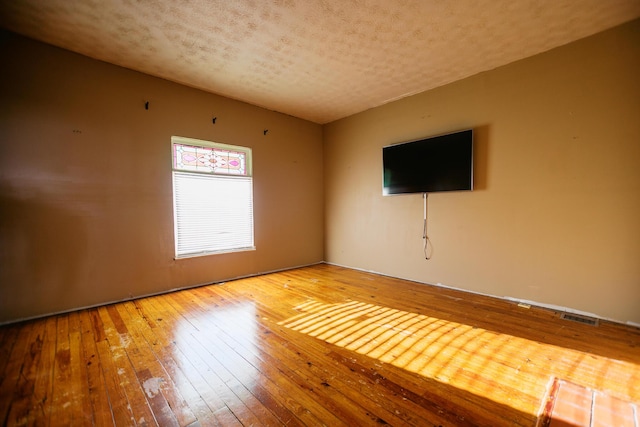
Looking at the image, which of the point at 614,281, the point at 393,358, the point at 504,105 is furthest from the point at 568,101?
the point at 393,358

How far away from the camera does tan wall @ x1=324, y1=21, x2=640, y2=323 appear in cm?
268

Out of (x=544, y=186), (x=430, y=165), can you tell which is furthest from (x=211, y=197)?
(x=544, y=186)

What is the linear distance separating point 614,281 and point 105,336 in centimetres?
510

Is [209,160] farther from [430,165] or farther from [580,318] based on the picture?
[580,318]

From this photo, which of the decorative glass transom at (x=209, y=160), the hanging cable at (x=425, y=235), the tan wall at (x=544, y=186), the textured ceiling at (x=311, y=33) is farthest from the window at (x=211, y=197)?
the hanging cable at (x=425, y=235)

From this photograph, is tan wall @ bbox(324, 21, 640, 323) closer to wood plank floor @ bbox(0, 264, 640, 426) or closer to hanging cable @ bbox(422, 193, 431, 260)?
hanging cable @ bbox(422, 193, 431, 260)

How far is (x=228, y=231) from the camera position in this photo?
14.4 ft

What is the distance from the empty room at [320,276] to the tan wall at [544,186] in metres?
0.02

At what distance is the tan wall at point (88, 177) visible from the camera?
2.80 meters

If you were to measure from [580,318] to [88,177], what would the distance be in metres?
5.83

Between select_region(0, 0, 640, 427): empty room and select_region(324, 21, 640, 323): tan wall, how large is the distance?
23mm

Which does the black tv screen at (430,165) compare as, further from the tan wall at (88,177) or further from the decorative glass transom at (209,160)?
the tan wall at (88,177)

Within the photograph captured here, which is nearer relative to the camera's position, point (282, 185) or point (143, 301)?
point (143, 301)

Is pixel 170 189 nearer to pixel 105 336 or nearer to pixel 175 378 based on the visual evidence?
pixel 105 336
